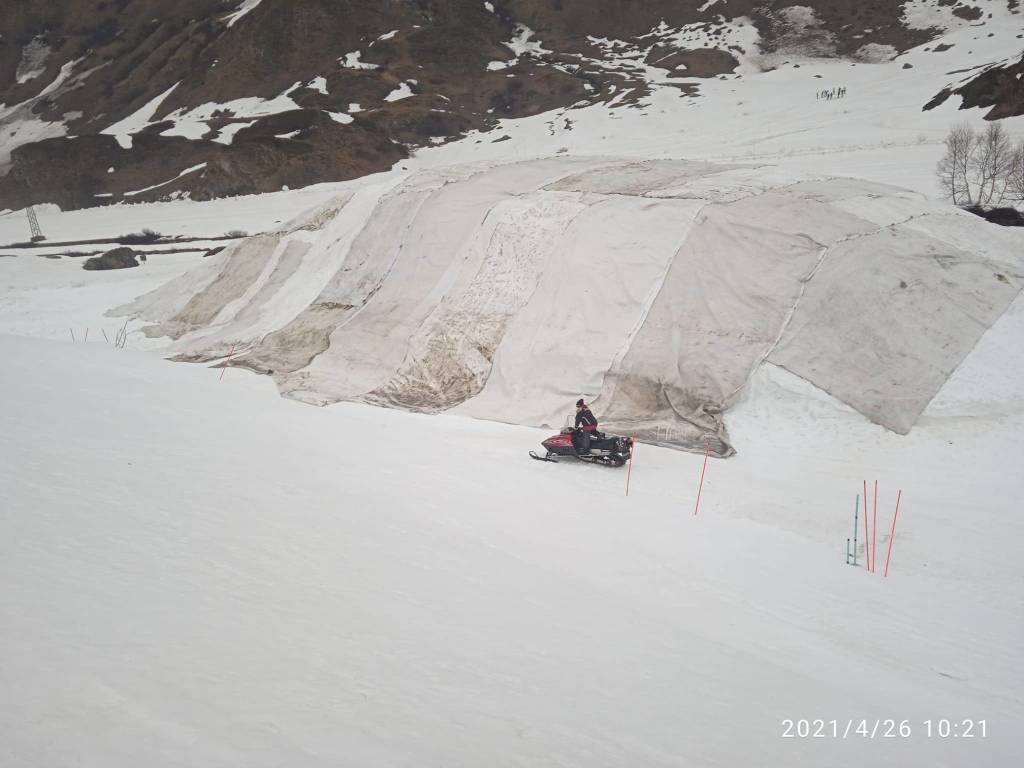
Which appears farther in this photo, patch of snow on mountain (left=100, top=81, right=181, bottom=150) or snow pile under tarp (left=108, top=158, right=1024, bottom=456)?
patch of snow on mountain (left=100, top=81, right=181, bottom=150)

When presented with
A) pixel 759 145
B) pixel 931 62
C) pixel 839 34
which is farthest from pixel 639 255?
pixel 839 34

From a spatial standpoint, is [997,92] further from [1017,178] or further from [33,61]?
[33,61]

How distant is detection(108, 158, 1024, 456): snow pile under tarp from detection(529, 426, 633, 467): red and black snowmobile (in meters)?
1.19

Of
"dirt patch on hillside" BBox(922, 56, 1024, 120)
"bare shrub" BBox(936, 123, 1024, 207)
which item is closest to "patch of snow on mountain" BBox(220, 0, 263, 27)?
"dirt patch on hillside" BBox(922, 56, 1024, 120)

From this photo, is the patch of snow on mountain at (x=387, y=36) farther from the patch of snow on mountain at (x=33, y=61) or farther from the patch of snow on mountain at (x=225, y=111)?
the patch of snow on mountain at (x=33, y=61)

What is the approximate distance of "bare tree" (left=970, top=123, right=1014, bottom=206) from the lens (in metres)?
17.2

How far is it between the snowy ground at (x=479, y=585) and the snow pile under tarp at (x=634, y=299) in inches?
27.5

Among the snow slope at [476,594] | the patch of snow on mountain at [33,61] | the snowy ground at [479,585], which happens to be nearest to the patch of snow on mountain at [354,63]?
the patch of snow on mountain at [33,61]

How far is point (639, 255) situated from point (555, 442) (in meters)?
5.10

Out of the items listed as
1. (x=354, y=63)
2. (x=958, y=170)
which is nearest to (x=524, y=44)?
(x=354, y=63)

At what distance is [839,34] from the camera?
162 ft

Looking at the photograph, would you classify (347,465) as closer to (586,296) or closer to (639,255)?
(586,296)

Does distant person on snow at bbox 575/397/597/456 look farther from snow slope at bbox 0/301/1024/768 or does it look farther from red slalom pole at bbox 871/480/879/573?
red slalom pole at bbox 871/480/879/573

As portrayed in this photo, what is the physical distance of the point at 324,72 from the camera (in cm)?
5322
